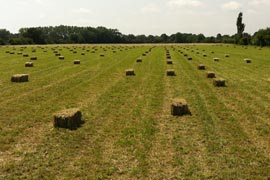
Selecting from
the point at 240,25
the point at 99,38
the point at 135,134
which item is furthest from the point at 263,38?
the point at 99,38

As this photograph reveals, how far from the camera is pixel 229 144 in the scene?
30.8 ft

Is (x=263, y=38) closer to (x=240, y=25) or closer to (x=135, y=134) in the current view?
(x=240, y=25)

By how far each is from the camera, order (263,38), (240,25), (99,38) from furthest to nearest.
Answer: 1. (99,38)
2. (240,25)
3. (263,38)

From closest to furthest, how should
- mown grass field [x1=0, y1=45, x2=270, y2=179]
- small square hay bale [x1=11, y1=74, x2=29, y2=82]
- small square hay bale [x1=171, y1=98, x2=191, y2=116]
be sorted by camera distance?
mown grass field [x1=0, y1=45, x2=270, y2=179] < small square hay bale [x1=171, y1=98, x2=191, y2=116] < small square hay bale [x1=11, y1=74, x2=29, y2=82]

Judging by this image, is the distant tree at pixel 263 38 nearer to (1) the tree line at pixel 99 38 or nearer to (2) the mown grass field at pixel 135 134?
(1) the tree line at pixel 99 38

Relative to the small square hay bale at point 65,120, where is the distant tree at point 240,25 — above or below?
above

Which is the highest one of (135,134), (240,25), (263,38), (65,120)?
(240,25)

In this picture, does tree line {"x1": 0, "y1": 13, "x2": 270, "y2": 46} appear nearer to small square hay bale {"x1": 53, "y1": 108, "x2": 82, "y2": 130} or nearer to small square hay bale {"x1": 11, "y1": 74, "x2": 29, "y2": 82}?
small square hay bale {"x1": 11, "y1": 74, "x2": 29, "y2": 82}

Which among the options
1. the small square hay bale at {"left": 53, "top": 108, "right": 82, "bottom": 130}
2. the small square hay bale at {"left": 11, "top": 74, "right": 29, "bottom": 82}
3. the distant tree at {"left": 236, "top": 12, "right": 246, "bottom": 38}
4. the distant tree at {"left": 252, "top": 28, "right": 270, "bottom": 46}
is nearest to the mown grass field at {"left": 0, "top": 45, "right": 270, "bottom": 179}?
the small square hay bale at {"left": 53, "top": 108, "right": 82, "bottom": 130}

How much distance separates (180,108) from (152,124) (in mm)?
1704

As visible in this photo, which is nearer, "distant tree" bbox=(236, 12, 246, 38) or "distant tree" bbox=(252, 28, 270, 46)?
"distant tree" bbox=(252, 28, 270, 46)

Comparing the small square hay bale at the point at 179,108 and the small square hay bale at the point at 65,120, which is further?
the small square hay bale at the point at 179,108

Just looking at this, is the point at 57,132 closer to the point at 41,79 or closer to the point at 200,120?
the point at 200,120

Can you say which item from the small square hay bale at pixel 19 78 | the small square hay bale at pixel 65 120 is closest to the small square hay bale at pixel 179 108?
the small square hay bale at pixel 65 120
